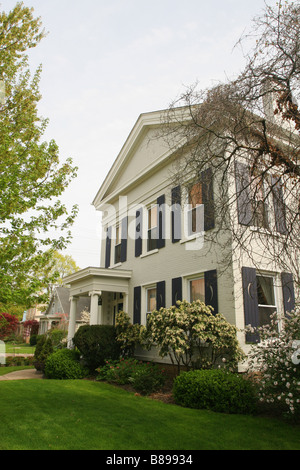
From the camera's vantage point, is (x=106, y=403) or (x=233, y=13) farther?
(x=106, y=403)

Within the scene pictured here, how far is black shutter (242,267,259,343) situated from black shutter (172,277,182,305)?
2.56m

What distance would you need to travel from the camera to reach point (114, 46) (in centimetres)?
860

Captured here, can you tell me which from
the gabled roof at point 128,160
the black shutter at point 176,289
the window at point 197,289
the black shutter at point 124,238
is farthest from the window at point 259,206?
the black shutter at point 124,238

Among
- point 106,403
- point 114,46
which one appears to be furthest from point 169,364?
point 114,46

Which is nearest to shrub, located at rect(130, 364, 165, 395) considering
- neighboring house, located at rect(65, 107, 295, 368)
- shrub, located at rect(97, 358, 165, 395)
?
shrub, located at rect(97, 358, 165, 395)

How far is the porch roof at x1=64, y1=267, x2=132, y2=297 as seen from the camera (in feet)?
45.1

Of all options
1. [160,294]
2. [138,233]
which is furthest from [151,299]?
[138,233]

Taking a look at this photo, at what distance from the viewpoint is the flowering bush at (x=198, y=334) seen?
845 cm

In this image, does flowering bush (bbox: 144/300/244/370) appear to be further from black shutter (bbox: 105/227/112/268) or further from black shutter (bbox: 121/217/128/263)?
black shutter (bbox: 105/227/112/268)

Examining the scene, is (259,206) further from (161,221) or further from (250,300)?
(161,221)

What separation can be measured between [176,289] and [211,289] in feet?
6.13

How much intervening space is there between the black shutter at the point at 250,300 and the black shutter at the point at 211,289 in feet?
2.61

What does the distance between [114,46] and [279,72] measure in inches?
177
